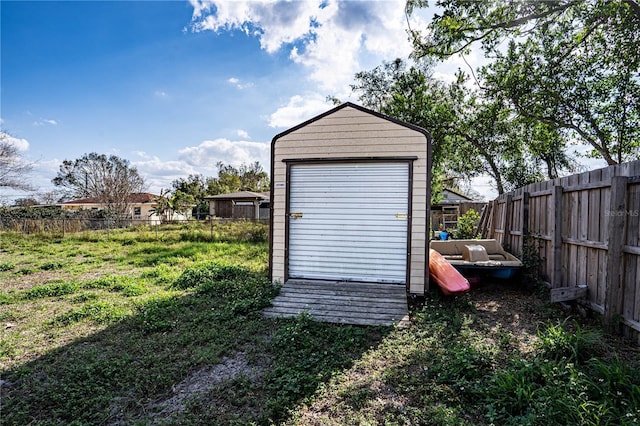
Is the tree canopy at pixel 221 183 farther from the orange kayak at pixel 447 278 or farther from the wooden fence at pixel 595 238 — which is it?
the wooden fence at pixel 595 238

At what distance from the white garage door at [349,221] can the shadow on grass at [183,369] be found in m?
1.40

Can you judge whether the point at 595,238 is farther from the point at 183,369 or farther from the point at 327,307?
the point at 183,369

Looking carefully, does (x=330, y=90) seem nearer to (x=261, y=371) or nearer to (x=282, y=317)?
(x=282, y=317)

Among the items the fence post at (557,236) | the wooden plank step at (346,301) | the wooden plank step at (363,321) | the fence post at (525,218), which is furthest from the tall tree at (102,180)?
the fence post at (557,236)

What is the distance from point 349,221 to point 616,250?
11.5 ft

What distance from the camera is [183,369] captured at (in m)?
3.20

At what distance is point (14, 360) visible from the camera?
3480 millimetres

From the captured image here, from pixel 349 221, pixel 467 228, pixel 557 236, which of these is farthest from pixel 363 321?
pixel 467 228

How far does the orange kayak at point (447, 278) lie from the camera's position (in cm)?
482

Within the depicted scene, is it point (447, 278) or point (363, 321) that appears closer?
point (363, 321)

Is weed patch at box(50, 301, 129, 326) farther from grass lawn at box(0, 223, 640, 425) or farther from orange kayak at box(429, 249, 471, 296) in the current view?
orange kayak at box(429, 249, 471, 296)

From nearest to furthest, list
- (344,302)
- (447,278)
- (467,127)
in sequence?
(344,302), (447,278), (467,127)

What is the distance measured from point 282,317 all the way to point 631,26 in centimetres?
1045

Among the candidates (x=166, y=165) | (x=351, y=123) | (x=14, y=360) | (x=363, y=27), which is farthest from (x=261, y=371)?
(x=166, y=165)
